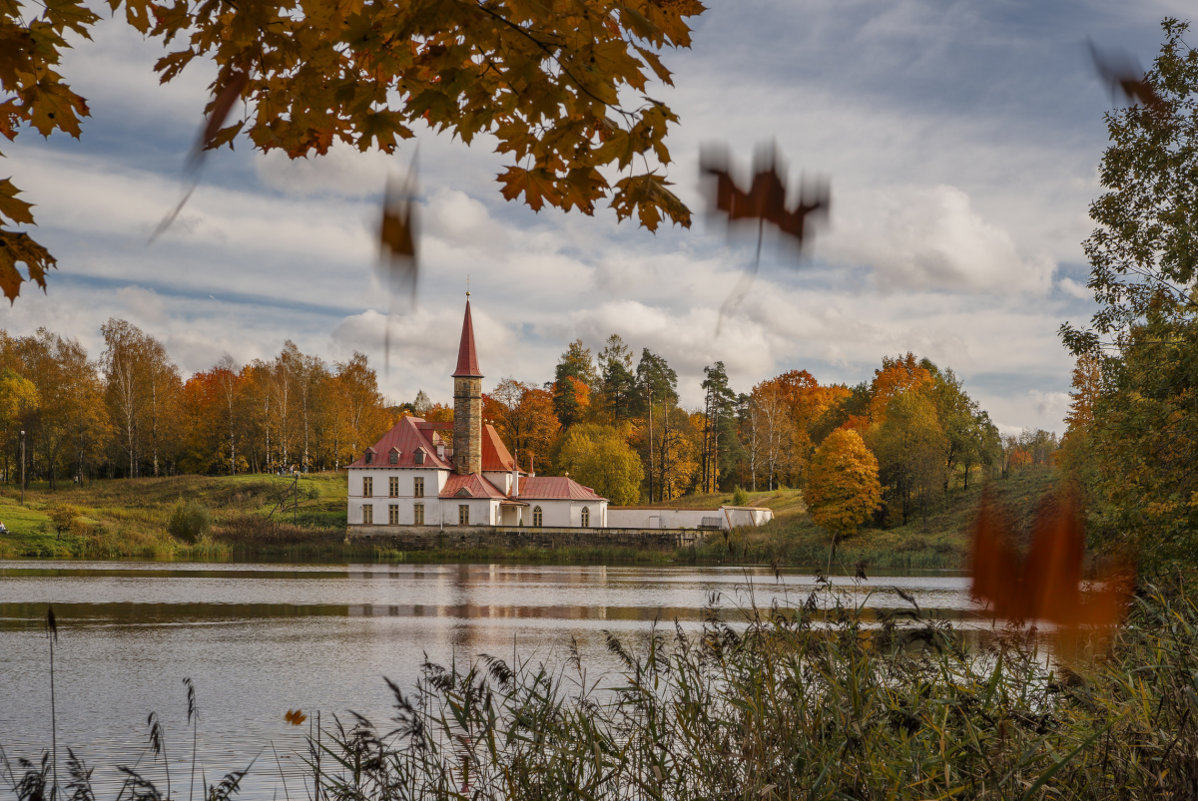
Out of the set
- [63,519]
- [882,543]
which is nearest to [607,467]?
[882,543]

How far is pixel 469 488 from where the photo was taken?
56.6 metres

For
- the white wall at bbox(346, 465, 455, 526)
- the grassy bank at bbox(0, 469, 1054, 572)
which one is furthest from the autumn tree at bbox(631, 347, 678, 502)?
the white wall at bbox(346, 465, 455, 526)

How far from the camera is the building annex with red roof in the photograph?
2240 inches

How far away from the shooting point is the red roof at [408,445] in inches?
2275

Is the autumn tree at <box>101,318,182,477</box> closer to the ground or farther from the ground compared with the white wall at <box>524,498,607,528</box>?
farther from the ground

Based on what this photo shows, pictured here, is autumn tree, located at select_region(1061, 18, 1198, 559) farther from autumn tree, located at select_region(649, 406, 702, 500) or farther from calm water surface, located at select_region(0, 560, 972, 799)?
autumn tree, located at select_region(649, 406, 702, 500)

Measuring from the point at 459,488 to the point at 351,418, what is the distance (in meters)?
18.5

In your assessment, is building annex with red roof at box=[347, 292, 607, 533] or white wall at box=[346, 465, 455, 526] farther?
white wall at box=[346, 465, 455, 526]

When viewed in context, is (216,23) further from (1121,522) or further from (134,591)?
(134,591)

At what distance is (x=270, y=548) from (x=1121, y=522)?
39.8m

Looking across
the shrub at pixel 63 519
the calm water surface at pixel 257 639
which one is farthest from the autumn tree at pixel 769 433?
the shrub at pixel 63 519

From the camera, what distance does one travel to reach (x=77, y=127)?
369 centimetres

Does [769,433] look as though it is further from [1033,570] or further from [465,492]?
[1033,570]

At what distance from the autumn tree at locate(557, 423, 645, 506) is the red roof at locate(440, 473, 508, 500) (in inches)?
300
